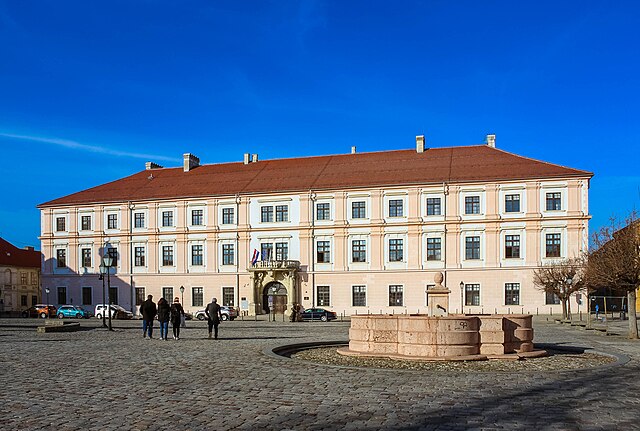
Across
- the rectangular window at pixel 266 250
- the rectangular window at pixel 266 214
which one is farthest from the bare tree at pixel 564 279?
the rectangular window at pixel 266 214

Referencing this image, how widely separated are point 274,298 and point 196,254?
8307 mm

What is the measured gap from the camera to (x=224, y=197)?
59688mm

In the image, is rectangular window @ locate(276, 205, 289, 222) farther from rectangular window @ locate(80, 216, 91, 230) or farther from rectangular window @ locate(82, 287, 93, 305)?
rectangular window @ locate(82, 287, 93, 305)

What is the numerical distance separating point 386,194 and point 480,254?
8947mm

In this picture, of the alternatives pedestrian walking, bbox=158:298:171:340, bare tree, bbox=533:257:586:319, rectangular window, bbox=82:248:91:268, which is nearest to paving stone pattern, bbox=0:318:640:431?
pedestrian walking, bbox=158:298:171:340

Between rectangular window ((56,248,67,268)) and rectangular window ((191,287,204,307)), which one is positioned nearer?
rectangular window ((191,287,204,307))

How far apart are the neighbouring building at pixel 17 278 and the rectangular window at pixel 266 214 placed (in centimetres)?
3551

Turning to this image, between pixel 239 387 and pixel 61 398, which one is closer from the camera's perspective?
pixel 61 398

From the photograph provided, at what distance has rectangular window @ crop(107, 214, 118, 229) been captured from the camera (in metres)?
63.3

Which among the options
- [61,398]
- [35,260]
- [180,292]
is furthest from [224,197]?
[61,398]

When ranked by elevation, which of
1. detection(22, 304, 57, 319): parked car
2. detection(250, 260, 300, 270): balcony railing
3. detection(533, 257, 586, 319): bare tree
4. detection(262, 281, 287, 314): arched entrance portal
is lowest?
detection(22, 304, 57, 319): parked car

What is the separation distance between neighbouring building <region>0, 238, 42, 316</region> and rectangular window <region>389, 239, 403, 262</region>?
150 ft

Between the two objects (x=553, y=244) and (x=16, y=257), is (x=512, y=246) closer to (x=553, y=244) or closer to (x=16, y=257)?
(x=553, y=244)

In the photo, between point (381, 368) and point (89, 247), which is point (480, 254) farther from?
point (381, 368)
